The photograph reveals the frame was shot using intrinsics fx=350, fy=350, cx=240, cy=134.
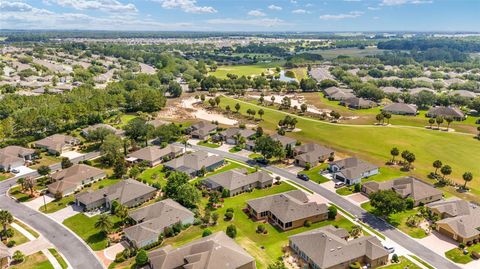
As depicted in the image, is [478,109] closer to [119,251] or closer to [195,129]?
[195,129]

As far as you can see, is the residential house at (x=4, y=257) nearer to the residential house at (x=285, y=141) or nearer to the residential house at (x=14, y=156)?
the residential house at (x=14, y=156)

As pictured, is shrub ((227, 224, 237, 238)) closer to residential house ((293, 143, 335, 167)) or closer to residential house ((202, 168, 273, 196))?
residential house ((202, 168, 273, 196))

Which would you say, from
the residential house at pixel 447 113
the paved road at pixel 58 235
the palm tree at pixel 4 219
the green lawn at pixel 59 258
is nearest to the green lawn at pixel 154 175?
the paved road at pixel 58 235

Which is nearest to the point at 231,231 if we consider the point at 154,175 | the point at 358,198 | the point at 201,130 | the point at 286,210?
the point at 286,210

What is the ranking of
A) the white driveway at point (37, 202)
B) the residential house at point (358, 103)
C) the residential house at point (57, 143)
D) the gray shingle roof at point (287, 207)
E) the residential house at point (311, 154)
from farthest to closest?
the residential house at point (358, 103)
the residential house at point (57, 143)
the residential house at point (311, 154)
the white driveway at point (37, 202)
the gray shingle roof at point (287, 207)

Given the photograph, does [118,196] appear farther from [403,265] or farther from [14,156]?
[403,265]

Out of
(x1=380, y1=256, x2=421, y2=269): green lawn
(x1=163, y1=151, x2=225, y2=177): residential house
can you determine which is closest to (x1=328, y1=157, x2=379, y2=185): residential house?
(x1=380, y1=256, x2=421, y2=269): green lawn
